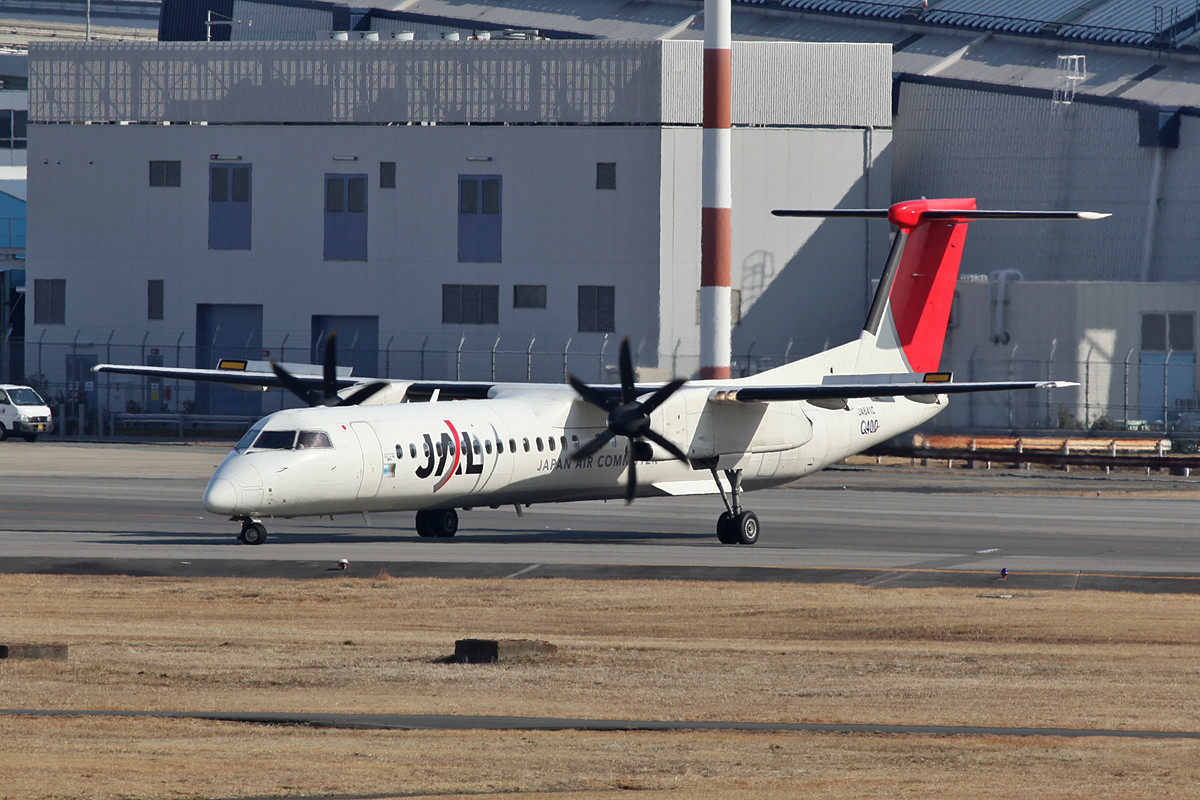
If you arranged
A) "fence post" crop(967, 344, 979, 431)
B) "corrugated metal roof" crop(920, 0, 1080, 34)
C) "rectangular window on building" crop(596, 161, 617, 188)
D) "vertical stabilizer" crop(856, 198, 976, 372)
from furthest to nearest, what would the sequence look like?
"corrugated metal roof" crop(920, 0, 1080, 34), "rectangular window on building" crop(596, 161, 617, 188), "fence post" crop(967, 344, 979, 431), "vertical stabilizer" crop(856, 198, 976, 372)

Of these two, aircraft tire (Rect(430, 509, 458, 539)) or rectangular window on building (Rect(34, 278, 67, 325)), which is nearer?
aircraft tire (Rect(430, 509, 458, 539))

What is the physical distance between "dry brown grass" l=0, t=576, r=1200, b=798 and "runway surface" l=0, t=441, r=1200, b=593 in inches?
73.0

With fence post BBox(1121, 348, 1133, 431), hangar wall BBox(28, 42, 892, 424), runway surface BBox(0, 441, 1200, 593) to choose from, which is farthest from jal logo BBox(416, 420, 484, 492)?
fence post BBox(1121, 348, 1133, 431)

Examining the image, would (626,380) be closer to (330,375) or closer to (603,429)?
(603,429)

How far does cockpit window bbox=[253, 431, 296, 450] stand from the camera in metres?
30.1

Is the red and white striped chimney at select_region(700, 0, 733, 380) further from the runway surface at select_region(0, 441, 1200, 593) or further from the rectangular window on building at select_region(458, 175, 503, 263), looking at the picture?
the rectangular window on building at select_region(458, 175, 503, 263)

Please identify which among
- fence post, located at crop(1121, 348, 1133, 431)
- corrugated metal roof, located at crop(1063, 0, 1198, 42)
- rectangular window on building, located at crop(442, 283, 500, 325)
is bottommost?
fence post, located at crop(1121, 348, 1133, 431)

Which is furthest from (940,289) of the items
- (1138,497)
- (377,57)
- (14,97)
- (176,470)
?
(14,97)

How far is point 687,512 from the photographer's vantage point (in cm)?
4209

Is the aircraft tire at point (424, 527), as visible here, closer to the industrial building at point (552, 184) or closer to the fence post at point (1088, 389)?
the industrial building at point (552, 184)

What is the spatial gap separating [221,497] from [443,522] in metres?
6.49

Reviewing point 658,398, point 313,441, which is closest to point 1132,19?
point 658,398

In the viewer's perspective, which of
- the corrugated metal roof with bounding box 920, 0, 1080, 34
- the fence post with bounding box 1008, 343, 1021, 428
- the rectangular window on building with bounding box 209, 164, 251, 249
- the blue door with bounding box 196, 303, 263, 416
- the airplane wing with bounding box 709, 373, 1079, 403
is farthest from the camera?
the corrugated metal roof with bounding box 920, 0, 1080, 34

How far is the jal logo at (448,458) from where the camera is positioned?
31.3 meters
